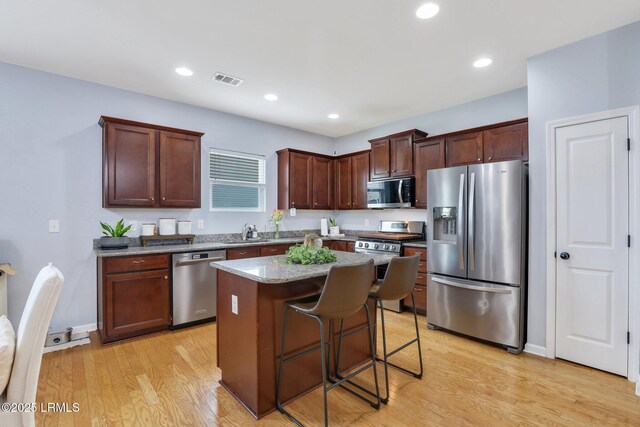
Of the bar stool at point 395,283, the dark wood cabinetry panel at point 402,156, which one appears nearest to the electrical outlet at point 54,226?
the bar stool at point 395,283

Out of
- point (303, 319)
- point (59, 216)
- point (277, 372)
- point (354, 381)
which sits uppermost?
point (59, 216)

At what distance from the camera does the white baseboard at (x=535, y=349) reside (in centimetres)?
290

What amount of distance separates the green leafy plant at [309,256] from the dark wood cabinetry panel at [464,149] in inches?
96.4

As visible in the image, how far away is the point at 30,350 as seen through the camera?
132 cm

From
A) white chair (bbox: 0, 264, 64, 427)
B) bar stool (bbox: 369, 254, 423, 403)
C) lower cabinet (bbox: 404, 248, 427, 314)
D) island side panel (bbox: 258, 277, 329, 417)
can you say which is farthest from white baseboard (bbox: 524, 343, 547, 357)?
white chair (bbox: 0, 264, 64, 427)

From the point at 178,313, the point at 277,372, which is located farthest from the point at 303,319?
the point at 178,313

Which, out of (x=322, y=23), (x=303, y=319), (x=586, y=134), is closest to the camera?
(x=303, y=319)

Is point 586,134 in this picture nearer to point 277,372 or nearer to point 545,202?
point 545,202

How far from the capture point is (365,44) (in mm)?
2752

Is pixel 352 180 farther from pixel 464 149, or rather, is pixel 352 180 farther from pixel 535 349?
pixel 535 349

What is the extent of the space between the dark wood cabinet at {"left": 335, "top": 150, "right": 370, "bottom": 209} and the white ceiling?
1501 mm

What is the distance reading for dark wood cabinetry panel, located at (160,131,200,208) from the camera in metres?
3.76

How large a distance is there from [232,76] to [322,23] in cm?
135

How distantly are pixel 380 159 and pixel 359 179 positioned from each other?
567mm
